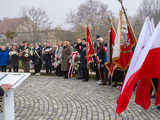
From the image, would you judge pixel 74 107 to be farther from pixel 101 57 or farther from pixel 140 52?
pixel 101 57

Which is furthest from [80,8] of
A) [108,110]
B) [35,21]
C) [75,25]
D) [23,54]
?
[108,110]

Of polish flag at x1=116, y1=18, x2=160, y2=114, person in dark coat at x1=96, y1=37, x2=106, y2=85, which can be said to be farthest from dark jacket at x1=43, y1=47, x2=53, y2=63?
polish flag at x1=116, y1=18, x2=160, y2=114

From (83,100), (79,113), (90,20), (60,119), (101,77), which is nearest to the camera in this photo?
(60,119)

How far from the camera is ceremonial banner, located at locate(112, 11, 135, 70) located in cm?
546

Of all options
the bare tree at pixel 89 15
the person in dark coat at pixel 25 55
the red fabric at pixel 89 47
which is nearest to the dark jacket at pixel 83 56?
the red fabric at pixel 89 47

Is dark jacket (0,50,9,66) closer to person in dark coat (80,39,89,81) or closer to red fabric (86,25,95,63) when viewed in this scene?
person in dark coat (80,39,89,81)

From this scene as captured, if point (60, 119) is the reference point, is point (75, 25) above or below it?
above

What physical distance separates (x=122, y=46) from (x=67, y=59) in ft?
16.0

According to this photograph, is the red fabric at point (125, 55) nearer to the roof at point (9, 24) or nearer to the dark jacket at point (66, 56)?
the dark jacket at point (66, 56)

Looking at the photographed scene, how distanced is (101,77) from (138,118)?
437 centimetres

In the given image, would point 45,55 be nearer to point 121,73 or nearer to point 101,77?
point 101,77

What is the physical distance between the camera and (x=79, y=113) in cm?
471

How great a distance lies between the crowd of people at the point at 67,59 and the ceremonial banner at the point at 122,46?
74.8 inches

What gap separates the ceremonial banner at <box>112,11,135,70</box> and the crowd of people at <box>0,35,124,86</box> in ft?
6.23
